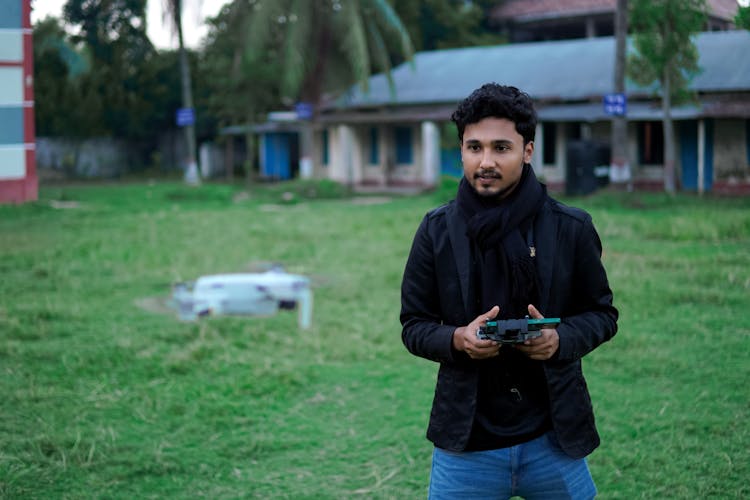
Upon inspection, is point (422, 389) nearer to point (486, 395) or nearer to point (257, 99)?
point (486, 395)

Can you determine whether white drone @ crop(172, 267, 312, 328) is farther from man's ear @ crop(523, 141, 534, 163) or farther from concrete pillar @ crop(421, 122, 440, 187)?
concrete pillar @ crop(421, 122, 440, 187)

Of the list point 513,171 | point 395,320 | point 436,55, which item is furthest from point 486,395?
point 436,55

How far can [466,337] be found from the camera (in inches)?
96.8

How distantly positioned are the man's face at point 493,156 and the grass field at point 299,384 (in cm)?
234

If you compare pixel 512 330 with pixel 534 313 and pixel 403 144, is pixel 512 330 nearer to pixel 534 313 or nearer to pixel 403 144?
pixel 534 313

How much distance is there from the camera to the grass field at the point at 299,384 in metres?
4.68

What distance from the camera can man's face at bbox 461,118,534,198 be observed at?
253 centimetres

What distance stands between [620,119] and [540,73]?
5.84m

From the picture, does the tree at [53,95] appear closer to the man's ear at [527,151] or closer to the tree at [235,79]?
the tree at [235,79]

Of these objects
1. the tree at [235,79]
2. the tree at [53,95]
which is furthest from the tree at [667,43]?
the tree at [53,95]

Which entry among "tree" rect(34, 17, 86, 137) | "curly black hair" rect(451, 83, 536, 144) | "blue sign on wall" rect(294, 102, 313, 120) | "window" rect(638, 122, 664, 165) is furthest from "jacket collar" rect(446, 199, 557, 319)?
"tree" rect(34, 17, 86, 137)

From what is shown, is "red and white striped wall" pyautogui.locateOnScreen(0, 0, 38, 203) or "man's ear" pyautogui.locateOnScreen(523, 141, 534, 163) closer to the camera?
"man's ear" pyautogui.locateOnScreen(523, 141, 534, 163)

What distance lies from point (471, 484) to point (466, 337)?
44cm

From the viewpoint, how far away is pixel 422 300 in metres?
2.67
